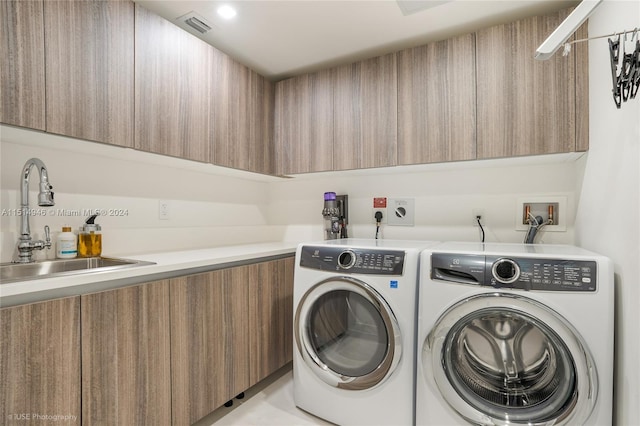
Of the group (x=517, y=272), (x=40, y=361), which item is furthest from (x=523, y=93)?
(x=40, y=361)

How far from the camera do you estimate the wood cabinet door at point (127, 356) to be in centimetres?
108

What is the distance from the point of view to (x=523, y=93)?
5.16 ft

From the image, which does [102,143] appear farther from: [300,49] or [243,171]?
[300,49]

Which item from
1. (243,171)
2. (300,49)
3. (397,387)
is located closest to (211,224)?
(243,171)

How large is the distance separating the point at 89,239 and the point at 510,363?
6.63ft

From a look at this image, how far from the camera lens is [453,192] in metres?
2.06

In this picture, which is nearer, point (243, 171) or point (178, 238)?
point (178, 238)

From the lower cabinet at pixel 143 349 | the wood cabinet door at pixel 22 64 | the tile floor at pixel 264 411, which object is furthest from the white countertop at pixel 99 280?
the tile floor at pixel 264 411

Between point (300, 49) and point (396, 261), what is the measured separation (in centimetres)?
147

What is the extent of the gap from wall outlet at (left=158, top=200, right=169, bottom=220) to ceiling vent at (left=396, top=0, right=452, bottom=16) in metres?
1.74

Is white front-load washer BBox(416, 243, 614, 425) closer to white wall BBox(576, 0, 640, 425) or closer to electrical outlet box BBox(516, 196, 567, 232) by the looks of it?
white wall BBox(576, 0, 640, 425)

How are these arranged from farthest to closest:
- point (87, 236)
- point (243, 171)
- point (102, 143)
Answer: point (243, 171)
point (87, 236)
point (102, 143)

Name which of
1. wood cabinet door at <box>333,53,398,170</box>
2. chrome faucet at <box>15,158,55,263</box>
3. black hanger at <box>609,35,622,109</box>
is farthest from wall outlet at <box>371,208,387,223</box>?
chrome faucet at <box>15,158,55,263</box>

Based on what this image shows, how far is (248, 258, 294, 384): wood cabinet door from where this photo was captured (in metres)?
1.74
